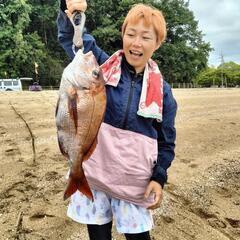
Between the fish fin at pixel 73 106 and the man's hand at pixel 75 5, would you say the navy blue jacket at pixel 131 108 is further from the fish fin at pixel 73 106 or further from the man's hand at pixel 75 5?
the fish fin at pixel 73 106

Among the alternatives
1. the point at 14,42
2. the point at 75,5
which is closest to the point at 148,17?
the point at 75,5

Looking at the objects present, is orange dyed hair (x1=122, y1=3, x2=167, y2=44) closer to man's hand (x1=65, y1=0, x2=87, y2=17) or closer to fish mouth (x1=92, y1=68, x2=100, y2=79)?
man's hand (x1=65, y1=0, x2=87, y2=17)

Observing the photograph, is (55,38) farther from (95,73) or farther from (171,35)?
(95,73)

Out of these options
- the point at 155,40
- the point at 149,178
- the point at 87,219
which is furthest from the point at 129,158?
the point at 155,40

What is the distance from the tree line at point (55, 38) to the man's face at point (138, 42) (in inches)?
1583

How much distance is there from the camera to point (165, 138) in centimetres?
298

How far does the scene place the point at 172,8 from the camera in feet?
191

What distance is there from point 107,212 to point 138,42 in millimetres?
1087

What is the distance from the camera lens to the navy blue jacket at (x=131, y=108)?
2807mm

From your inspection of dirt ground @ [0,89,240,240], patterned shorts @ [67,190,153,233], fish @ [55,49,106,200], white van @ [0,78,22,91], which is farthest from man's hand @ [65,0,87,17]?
white van @ [0,78,22,91]

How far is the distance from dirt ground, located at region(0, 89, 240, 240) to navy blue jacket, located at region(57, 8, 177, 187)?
169 cm

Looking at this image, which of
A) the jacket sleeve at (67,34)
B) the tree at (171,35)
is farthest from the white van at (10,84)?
the jacket sleeve at (67,34)

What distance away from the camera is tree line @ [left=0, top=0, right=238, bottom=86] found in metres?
42.6

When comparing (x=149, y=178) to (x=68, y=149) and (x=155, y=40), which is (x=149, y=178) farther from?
(x=155, y=40)
